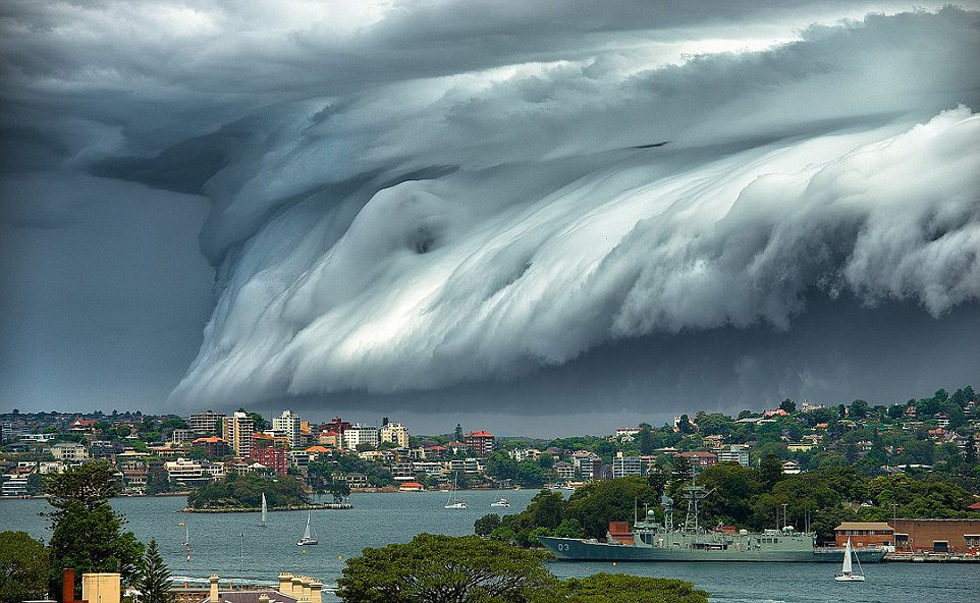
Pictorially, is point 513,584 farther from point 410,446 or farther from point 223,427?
point 410,446

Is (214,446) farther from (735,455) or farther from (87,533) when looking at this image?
(87,533)

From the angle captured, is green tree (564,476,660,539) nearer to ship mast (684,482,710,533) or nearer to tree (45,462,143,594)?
ship mast (684,482,710,533)

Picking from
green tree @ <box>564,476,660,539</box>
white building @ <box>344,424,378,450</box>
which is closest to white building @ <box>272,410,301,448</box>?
white building @ <box>344,424,378,450</box>

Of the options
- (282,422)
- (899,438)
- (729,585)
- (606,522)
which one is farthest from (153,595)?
(282,422)

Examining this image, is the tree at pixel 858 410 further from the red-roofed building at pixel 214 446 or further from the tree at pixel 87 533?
the tree at pixel 87 533

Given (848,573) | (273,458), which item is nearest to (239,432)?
(273,458)

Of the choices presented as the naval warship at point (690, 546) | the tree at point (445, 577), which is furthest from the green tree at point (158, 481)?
the tree at point (445, 577)
